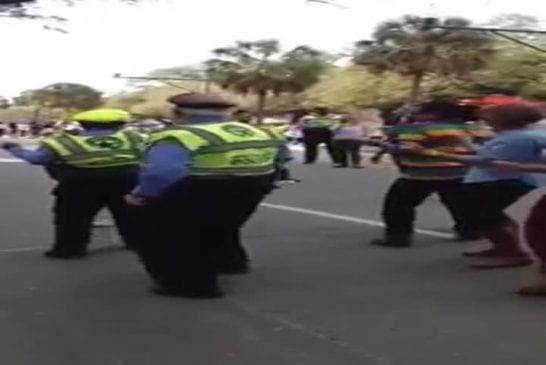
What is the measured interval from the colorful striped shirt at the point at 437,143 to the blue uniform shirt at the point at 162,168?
3241mm

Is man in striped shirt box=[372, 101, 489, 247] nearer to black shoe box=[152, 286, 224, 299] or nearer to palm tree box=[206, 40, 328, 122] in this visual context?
black shoe box=[152, 286, 224, 299]

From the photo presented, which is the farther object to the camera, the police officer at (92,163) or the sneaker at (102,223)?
the sneaker at (102,223)

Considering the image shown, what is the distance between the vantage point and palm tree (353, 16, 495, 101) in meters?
60.7

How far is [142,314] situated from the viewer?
8.12 metres

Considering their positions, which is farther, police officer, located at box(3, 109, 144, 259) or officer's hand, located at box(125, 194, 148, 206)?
police officer, located at box(3, 109, 144, 259)

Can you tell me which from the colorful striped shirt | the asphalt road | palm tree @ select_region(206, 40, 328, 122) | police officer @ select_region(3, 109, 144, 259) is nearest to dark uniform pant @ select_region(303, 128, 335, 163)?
the asphalt road

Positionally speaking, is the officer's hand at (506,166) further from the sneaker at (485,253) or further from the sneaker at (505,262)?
the sneaker at (485,253)

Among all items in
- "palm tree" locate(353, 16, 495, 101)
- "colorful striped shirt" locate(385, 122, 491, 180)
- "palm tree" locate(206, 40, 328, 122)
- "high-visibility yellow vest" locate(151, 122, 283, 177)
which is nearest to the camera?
"high-visibility yellow vest" locate(151, 122, 283, 177)

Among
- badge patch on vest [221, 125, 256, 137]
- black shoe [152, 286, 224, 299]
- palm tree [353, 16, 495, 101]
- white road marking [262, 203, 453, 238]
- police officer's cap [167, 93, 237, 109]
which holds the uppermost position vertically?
police officer's cap [167, 93, 237, 109]

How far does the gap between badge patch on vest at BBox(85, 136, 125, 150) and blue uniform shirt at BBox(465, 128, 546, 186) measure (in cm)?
280

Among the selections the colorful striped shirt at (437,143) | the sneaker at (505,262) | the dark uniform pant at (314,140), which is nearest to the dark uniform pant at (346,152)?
the dark uniform pant at (314,140)

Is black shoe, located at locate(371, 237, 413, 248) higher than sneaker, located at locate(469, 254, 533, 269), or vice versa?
sneaker, located at locate(469, 254, 533, 269)

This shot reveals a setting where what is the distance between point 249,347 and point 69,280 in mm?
2822

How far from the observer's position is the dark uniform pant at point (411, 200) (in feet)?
37.2
